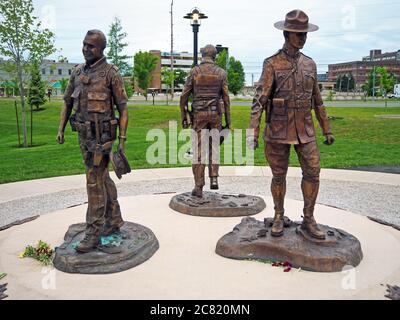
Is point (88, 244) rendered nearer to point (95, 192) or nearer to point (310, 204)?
point (95, 192)

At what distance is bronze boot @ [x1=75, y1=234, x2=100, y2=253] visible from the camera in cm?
466

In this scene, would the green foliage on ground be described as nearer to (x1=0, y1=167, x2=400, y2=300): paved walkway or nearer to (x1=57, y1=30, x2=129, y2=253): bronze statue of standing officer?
(x1=0, y1=167, x2=400, y2=300): paved walkway

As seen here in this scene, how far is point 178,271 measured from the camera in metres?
4.49

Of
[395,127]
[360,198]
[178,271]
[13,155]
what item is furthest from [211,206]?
[395,127]

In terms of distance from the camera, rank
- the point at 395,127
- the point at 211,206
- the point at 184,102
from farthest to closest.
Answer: the point at 395,127 → the point at 184,102 → the point at 211,206

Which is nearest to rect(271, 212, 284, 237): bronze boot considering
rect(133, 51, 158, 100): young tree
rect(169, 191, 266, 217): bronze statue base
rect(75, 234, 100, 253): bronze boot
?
rect(169, 191, 266, 217): bronze statue base

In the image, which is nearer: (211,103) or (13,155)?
(211,103)

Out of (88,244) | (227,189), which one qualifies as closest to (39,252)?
(88,244)

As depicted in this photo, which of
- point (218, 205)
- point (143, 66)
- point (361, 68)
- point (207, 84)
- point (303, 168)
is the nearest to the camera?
point (303, 168)

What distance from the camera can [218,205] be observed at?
6715 millimetres

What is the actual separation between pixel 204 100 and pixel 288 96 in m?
2.46

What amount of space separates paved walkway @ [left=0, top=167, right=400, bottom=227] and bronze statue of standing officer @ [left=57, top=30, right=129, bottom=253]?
3439 mm
